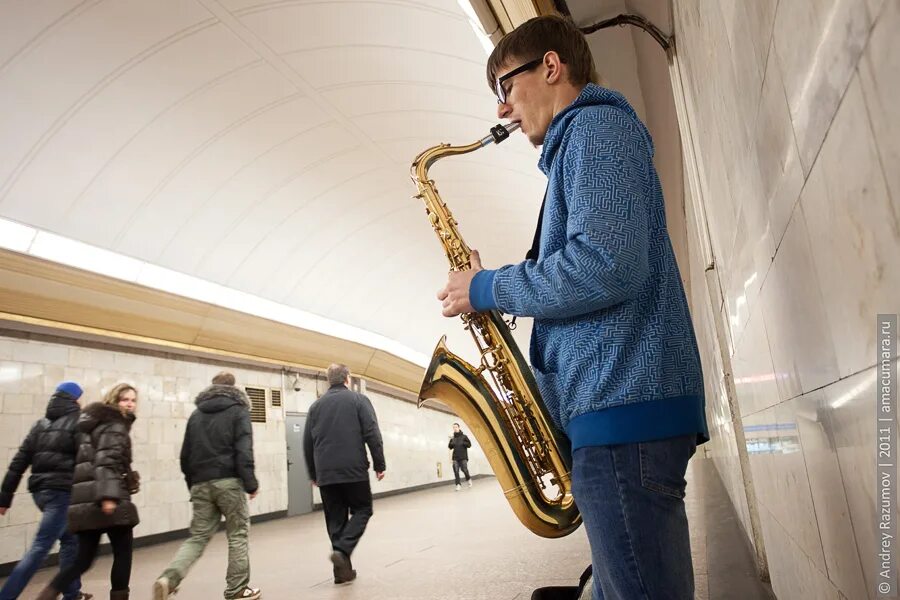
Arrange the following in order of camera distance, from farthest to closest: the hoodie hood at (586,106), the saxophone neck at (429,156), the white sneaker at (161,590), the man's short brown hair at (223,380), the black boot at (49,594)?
1. the man's short brown hair at (223,380)
2. the white sneaker at (161,590)
3. the black boot at (49,594)
4. the saxophone neck at (429,156)
5. the hoodie hood at (586,106)

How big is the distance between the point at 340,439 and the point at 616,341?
188 inches

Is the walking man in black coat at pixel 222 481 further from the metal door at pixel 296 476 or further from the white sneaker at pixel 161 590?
the metal door at pixel 296 476

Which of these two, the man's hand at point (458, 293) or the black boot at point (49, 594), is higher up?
the man's hand at point (458, 293)

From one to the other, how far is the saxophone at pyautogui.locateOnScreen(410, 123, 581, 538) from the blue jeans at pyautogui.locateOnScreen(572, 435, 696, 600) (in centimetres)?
35

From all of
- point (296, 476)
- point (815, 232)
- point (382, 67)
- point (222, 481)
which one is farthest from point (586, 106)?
point (296, 476)

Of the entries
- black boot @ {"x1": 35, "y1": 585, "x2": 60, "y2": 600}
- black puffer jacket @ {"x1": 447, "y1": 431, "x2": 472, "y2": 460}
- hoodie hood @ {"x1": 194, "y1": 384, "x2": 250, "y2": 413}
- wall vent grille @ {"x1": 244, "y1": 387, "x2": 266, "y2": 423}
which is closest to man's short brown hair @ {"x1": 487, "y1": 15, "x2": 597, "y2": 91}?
hoodie hood @ {"x1": 194, "y1": 384, "x2": 250, "y2": 413}

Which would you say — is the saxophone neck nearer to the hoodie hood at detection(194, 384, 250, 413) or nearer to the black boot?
the hoodie hood at detection(194, 384, 250, 413)

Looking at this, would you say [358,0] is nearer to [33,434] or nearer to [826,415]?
[33,434]

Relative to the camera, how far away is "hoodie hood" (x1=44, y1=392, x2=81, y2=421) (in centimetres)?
512

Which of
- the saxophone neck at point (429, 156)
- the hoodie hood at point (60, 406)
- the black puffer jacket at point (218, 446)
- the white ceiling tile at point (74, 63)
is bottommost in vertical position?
the black puffer jacket at point (218, 446)

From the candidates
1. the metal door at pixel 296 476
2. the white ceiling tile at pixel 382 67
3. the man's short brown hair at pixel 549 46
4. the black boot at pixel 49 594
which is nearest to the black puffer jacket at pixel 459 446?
the metal door at pixel 296 476

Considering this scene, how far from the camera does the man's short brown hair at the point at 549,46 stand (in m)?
1.55

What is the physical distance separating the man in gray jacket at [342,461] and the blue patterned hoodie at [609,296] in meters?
4.46

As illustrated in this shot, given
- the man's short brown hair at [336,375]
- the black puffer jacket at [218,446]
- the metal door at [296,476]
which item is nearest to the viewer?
the black puffer jacket at [218,446]
